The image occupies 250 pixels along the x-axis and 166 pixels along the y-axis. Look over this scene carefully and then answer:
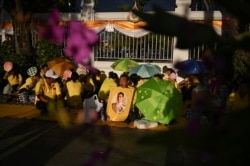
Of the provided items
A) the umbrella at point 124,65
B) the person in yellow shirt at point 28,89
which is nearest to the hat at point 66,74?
the person in yellow shirt at point 28,89

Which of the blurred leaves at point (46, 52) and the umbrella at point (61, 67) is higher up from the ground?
the blurred leaves at point (46, 52)

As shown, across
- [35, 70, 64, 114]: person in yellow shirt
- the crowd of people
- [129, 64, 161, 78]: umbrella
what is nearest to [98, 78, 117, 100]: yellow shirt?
the crowd of people

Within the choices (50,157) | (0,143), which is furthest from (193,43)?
(0,143)

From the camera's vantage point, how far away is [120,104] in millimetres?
8891

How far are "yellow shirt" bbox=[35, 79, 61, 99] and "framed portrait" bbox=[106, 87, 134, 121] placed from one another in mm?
1259

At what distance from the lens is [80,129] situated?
3.10 ft

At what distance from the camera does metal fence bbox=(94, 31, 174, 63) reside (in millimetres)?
13781

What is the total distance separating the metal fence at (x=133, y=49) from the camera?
45.2 feet

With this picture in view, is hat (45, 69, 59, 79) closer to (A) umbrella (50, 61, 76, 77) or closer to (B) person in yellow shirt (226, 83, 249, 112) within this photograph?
(A) umbrella (50, 61, 76, 77)

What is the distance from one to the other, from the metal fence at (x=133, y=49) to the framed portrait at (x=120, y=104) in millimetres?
4871

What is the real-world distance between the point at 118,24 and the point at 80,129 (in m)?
13.3

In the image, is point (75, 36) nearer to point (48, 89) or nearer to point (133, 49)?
point (48, 89)

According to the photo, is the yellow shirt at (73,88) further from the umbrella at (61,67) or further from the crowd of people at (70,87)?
the umbrella at (61,67)

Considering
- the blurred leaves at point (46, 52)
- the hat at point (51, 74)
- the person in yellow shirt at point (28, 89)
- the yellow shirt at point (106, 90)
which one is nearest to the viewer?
the yellow shirt at point (106, 90)
